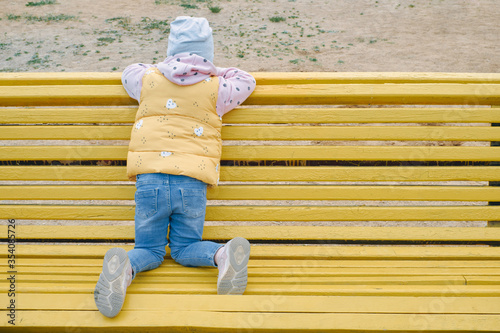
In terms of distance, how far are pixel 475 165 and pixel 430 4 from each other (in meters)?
9.48

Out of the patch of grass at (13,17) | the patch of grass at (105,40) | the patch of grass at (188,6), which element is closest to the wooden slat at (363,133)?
the patch of grass at (105,40)

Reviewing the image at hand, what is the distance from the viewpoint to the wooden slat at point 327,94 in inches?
89.4

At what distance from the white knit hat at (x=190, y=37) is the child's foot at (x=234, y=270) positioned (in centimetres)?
106

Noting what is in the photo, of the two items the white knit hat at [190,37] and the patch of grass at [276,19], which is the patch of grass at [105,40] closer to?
the patch of grass at [276,19]

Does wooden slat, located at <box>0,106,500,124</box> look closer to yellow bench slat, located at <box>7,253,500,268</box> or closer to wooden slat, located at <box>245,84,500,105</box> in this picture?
wooden slat, located at <box>245,84,500,105</box>

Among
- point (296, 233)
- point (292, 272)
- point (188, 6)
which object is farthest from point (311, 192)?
point (188, 6)

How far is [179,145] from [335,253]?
1.01 m

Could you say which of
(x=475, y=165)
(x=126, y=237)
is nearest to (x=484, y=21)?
(x=475, y=165)

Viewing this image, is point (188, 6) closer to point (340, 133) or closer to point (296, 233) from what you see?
point (340, 133)

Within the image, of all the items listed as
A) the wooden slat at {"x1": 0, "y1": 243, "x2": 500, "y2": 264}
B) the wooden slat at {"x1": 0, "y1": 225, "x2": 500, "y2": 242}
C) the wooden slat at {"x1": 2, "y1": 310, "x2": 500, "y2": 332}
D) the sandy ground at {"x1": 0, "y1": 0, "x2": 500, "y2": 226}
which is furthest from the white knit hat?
the sandy ground at {"x1": 0, "y1": 0, "x2": 500, "y2": 226}

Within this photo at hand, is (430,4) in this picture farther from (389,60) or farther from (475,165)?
(475,165)

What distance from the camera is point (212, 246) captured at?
201cm

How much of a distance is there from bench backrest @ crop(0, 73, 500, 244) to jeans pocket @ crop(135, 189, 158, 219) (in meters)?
0.30

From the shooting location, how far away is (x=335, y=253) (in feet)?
7.27
